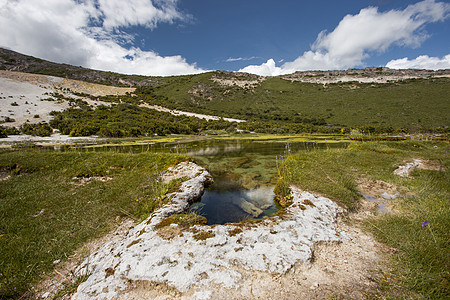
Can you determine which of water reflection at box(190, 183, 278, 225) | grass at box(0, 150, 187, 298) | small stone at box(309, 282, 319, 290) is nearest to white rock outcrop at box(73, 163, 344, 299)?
small stone at box(309, 282, 319, 290)

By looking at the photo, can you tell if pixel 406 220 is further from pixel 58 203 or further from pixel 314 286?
pixel 58 203

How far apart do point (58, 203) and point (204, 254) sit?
4974mm

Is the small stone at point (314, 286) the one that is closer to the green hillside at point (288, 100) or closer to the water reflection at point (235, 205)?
the water reflection at point (235, 205)

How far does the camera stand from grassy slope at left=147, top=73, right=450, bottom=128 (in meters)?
42.0

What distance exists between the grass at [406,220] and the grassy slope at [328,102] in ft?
140

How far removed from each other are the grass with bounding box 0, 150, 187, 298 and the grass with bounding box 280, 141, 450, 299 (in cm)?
513

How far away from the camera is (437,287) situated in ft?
6.38

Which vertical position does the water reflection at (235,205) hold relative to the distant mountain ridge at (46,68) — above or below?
below

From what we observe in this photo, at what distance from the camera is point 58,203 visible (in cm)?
494

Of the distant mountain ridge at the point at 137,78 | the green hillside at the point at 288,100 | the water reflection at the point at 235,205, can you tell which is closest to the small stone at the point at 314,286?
the water reflection at the point at 235,205

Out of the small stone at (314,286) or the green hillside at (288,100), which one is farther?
the green hillside at (288,100)

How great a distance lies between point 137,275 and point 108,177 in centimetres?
592

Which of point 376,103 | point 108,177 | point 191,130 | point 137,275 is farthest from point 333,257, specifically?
point 376,103

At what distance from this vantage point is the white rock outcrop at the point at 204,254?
93.7 inches
